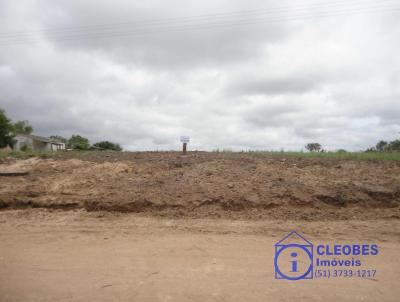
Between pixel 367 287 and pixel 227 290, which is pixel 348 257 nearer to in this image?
pixel 367 287

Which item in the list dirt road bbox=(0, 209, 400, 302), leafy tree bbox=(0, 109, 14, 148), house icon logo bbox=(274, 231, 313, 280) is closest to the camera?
dirt road bbox=(0, 209, 400, 302)

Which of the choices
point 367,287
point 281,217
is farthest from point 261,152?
point 367,287

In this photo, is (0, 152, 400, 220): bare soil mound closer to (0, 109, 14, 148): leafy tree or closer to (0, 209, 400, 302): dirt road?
(0, 209, 400, 302): dirt road

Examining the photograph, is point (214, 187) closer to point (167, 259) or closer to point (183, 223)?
point (183, 223)

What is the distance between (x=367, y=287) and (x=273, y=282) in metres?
1.29

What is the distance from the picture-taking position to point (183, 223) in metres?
6.59

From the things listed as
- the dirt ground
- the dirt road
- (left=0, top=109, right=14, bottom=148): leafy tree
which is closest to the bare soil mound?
the dirt ground

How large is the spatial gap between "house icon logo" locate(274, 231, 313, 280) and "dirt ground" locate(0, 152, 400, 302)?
15cm

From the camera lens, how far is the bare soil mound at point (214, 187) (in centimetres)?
740

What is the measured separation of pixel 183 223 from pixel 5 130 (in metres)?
34.0

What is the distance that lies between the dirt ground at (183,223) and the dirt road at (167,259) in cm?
2

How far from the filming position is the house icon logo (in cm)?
421

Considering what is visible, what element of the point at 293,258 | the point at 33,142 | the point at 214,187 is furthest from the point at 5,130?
the point at 293,258

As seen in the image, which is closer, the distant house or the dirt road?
the dirt road
